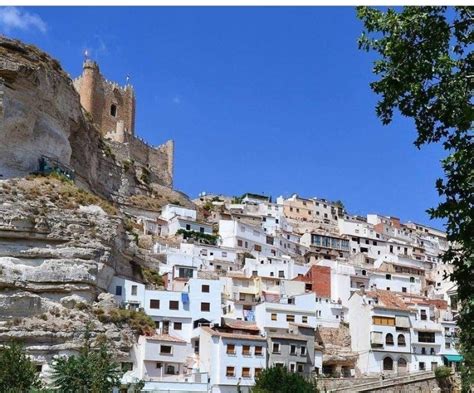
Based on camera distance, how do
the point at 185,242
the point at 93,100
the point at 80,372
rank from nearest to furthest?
the point at 80,372, the point at 185,242, the point at 93,100

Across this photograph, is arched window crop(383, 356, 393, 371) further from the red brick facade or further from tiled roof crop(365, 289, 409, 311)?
the red brick facade

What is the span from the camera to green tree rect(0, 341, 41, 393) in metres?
31.5

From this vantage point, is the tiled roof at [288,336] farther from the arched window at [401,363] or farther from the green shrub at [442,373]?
the green shrub at [442,373]

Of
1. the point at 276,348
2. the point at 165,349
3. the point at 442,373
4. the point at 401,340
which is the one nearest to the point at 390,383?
the point at 442,373

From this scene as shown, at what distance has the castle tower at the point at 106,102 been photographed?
86500 mm

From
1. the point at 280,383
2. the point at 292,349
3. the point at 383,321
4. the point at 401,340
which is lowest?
the point at 280,383

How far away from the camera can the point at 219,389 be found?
43.2 metres

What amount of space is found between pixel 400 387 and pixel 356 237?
146 feet

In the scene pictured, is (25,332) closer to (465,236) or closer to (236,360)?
(236,360)

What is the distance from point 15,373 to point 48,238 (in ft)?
40.4

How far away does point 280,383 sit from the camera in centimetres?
3988

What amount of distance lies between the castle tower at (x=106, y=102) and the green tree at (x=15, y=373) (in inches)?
2138

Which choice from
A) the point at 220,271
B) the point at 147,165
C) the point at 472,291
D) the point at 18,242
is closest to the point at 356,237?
the point at 147,165

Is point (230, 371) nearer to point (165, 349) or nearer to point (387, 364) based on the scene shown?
point (165, 349)
